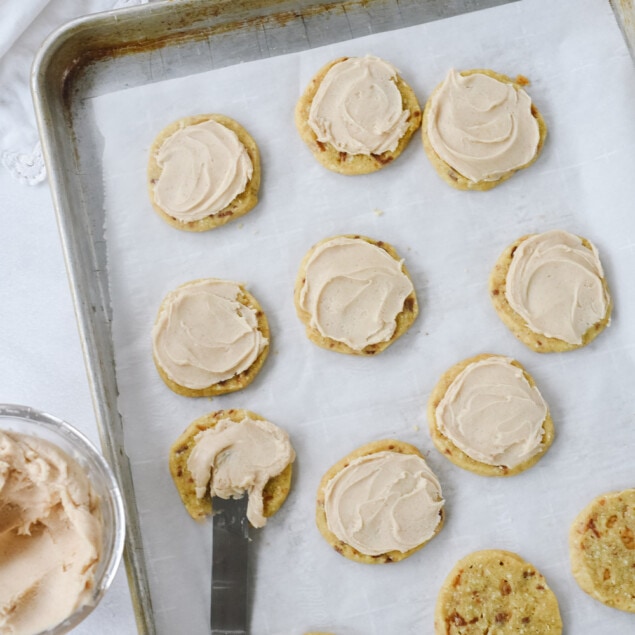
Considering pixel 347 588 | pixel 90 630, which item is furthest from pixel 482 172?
pixel 90 630

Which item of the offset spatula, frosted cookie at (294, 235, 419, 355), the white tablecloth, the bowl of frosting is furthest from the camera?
the white tablecloth

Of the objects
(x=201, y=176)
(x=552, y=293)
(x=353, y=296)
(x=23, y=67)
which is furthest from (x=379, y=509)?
(x=23, y=67)

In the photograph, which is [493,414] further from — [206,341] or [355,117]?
[355,117]

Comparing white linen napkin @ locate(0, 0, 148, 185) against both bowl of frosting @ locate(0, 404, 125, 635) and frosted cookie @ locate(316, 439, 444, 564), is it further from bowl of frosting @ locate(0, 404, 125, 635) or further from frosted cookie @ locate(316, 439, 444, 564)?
frosted cookie @ locate(316, 439, 444, 564)

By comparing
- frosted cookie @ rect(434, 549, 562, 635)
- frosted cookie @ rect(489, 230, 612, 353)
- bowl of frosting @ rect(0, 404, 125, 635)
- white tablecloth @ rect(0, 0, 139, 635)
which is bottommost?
frosted cookie @ rect(434, 549, 562, 635)

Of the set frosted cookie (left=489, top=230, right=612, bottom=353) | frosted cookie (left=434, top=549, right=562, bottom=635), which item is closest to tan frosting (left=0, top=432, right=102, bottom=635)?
frosted cookie (left=434, top=549, right=562, bottom=635)

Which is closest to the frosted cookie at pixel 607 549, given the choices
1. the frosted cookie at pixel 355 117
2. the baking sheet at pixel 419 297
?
the baking sheet at pixel 419 297
